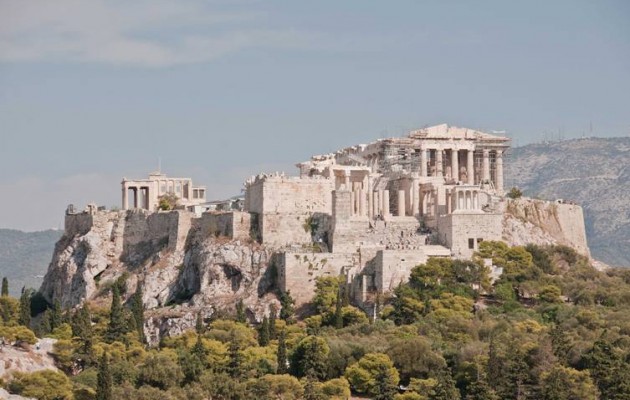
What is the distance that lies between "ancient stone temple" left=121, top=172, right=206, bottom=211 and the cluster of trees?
1664cm

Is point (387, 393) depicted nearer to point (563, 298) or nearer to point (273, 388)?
point (273, 388)

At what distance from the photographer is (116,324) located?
10669 centimetres

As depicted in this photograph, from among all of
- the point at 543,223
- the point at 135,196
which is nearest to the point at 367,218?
the point at 543,223

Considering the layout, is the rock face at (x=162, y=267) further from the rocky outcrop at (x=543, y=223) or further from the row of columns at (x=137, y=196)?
the rocky outcrop at (x=543, y=223)

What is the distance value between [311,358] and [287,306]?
35.7 feet

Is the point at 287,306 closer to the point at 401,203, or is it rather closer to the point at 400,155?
the point at 401,203

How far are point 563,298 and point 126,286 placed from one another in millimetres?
29010

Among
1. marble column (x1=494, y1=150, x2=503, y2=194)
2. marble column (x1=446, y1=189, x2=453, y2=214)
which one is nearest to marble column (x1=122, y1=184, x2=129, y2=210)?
marble column (x1=446, y1=189, x2=453, y2=214)

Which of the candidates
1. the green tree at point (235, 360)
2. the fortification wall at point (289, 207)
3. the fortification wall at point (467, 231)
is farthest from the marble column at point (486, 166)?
the green tree at point (235, 360)

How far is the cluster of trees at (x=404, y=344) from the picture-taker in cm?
9362

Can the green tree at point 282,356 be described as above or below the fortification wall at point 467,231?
below

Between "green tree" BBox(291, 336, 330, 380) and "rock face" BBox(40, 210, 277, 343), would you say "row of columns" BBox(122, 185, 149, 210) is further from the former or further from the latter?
"green tree" BBox(291, 336, 330, 380)

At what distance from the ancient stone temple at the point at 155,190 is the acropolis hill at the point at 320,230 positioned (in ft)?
0.99

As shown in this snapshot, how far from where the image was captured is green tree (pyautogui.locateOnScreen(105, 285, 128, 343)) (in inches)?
4171
